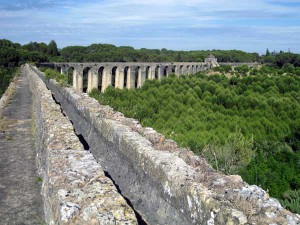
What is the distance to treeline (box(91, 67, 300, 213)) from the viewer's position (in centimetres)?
765

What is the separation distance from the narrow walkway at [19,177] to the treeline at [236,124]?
3.33 metres

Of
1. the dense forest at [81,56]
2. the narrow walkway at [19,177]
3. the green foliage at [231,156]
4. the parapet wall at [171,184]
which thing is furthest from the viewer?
the dense forest at [81,56]

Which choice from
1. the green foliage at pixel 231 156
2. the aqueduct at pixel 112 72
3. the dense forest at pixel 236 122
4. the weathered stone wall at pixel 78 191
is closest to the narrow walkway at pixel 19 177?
the weathered stone wall at pixel 78 191

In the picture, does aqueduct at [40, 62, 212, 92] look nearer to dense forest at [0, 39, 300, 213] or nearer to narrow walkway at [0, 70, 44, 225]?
dense forest at [0, 39, 300, 213]

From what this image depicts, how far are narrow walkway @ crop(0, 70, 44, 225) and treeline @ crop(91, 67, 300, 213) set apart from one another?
333 centimetres

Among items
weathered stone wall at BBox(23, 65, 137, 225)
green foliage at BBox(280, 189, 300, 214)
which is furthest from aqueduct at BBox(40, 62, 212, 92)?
weathered stone wall at BBox(23, 65, 137, 225)

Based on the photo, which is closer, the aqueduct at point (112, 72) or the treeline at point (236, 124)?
the treeline at point (236, 124)

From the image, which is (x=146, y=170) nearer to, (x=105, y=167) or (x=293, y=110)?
(x=105, y=167)

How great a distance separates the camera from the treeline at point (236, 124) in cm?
765

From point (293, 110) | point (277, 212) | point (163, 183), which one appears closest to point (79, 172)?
point (163, 183)

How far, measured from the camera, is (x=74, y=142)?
4.55 m

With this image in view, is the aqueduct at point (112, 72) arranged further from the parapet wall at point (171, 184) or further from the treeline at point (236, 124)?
the parapet wall at point (171, 184)

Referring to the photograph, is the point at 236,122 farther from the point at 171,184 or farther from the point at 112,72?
the point at 112,72

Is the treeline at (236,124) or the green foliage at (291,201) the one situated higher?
the green foliage at (291,201)
